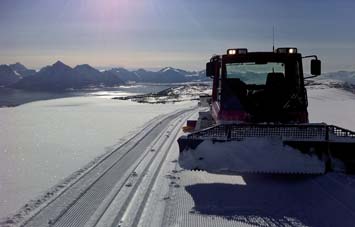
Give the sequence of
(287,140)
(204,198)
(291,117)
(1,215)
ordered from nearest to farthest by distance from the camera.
Result: (1,215)
(204,198)
(287,140)
(291,117)

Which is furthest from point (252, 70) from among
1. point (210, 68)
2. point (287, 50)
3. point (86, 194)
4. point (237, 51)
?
point (86, 194)

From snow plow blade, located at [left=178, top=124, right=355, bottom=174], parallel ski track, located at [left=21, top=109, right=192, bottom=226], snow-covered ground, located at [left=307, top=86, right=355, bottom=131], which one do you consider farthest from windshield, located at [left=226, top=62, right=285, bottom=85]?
snow-covered ground, located at [left=307, top=86, right=355, bottom=131]

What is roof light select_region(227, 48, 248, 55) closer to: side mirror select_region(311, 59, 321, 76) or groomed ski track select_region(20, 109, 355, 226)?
side mirror select_region(311, 59, 321, 76)

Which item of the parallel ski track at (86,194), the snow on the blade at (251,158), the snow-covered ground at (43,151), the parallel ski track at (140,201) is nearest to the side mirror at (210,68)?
the parallel ski track at (140,201)

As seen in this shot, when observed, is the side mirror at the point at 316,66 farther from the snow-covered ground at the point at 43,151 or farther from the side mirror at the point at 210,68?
the snow-covered ground at the point at 43,151

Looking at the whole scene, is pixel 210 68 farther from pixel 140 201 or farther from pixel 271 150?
pixel 140 201

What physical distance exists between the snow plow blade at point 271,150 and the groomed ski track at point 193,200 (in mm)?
385

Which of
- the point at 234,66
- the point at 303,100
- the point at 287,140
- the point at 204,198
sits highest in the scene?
the point at 234,66

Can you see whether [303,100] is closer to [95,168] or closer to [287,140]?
[287,140]

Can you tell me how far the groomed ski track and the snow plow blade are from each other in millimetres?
385

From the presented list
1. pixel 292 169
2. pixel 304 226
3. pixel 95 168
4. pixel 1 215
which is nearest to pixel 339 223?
pixel 304 226

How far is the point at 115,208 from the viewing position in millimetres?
6215

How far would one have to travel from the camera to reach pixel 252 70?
932 centimetres

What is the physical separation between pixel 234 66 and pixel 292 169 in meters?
2.84
